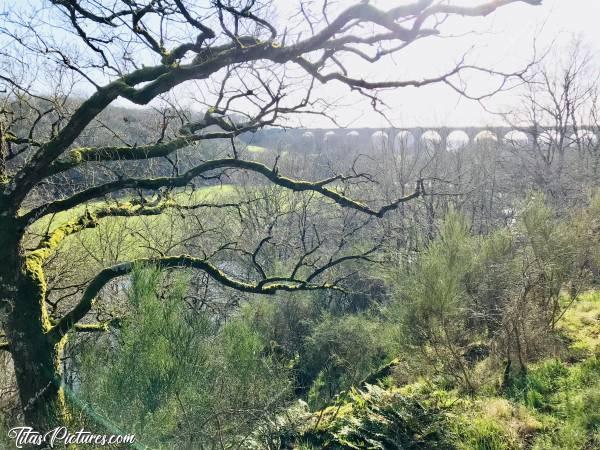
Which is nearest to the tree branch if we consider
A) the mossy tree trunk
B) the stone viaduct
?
the mossy tree trunk

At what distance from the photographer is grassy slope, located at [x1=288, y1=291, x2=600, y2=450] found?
6.47 metres

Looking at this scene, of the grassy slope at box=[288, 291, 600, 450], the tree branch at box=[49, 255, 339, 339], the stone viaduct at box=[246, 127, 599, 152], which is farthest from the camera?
the stone viaduct at box=[246, 127, 599, 152]

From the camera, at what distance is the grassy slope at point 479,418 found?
647 centimetres

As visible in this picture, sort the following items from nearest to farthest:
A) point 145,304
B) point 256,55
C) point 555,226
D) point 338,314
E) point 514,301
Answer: point 145,304 < point 256,55 < point 514,301 < point 555,226 < point 338,314

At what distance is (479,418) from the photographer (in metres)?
6.93

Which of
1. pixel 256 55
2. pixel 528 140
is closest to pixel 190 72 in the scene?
pixel 256 55

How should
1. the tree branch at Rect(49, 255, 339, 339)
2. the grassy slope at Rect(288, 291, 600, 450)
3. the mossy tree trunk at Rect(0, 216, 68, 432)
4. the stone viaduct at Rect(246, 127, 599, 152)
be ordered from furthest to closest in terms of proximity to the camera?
the stone viaduct at Rect(246, 127, 599, 152)
the grassy slope at Rect(288, 291, 600, 450)
the tree branch at Rect(49, 255, 339, 339)
the mossy tree trunk at Rect(0, 216, 68, 432)

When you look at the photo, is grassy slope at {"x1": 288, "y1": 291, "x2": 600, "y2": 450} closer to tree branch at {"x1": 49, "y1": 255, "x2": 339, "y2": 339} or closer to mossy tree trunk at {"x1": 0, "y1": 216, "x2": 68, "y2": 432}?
tree branch at {"x1": 49, "y1": 255, "x2": 339, "y2": 339}

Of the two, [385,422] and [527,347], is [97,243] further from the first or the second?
[527,347]

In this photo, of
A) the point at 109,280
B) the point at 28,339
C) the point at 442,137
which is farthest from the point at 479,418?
the point at 442,137

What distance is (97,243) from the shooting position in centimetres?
1360

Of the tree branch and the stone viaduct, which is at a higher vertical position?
the stone viaduct

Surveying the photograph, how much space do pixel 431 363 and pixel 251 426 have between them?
15.6ft

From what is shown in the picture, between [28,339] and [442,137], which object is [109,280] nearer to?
[28,339]
